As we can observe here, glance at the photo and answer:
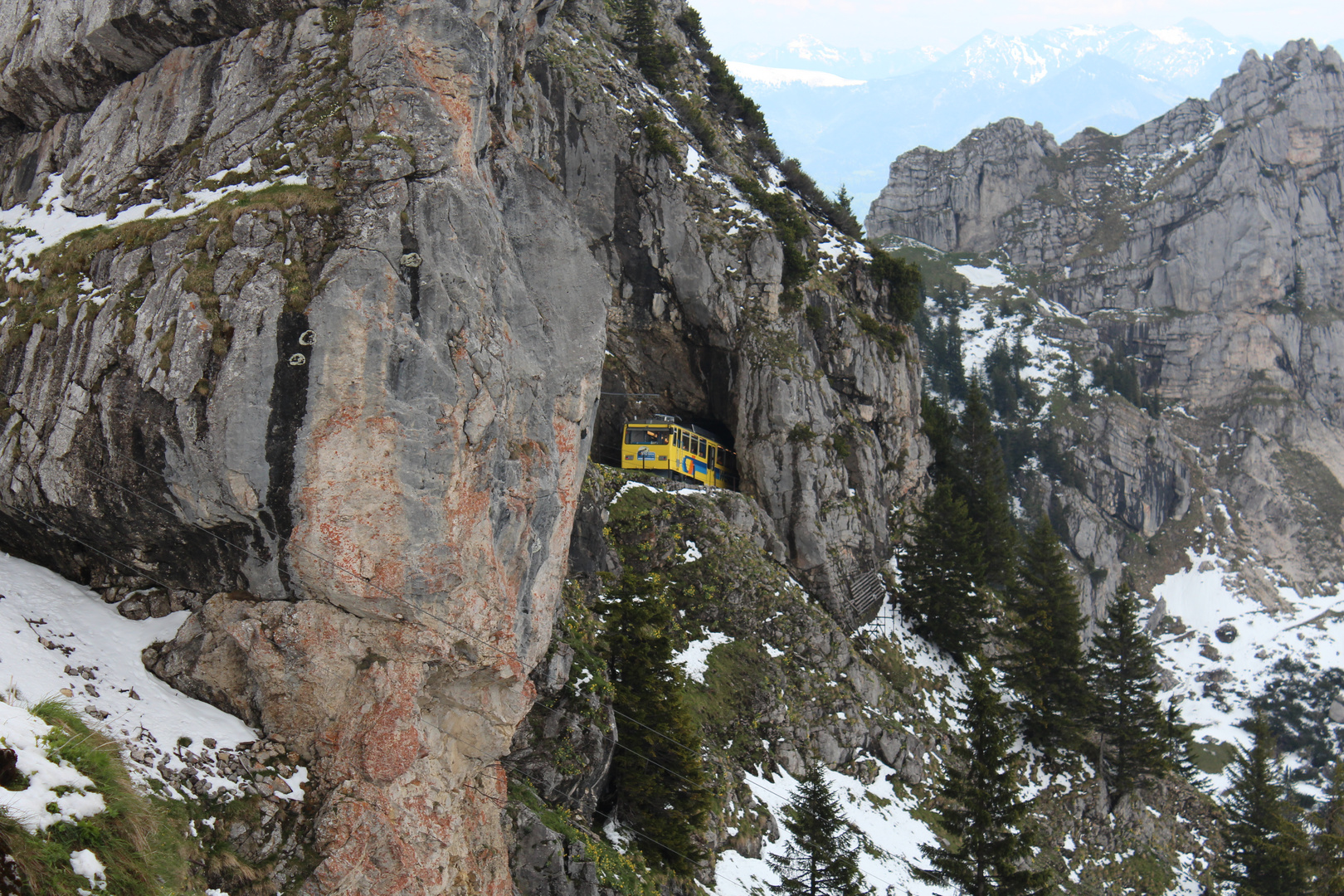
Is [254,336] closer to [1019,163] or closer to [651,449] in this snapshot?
[651,449]

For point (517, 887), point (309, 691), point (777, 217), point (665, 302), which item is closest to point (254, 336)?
point (309, 691)

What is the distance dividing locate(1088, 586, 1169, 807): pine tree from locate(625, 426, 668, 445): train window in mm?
22964

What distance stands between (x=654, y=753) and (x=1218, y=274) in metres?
135

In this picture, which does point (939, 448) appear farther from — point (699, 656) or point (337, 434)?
point (337, 434)

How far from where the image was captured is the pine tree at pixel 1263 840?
3253cm

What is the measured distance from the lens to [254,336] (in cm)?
1544

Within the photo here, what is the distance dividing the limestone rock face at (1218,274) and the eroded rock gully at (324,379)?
100396mm

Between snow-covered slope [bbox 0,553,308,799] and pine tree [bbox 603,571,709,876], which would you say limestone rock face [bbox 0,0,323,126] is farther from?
pine tree [bbox 603,571,709,876]

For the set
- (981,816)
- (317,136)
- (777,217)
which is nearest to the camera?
(317,136)

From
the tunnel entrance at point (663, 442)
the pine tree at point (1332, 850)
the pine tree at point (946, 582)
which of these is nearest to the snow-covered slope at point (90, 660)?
the tunnel entrance at point (663, 442)

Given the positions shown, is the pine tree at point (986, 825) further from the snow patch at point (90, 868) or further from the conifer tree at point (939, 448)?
the conifer tree at point (939, 448)

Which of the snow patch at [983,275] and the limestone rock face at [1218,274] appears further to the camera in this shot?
the snow patch at [983,275]

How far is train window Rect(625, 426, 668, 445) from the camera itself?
3906 cm

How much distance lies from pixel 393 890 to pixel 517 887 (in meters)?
4.34
